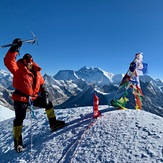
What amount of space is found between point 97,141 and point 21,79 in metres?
3.57

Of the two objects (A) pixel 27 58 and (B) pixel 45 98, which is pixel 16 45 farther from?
(B) pixel 45 98

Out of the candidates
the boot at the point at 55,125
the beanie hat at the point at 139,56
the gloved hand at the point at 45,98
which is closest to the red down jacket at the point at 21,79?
the gloved hand at the point at 45,98

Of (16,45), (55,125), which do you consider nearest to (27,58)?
(16,45)

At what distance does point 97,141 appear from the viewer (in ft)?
26.0

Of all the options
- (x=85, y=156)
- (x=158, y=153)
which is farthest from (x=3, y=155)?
(x=158, y=153)

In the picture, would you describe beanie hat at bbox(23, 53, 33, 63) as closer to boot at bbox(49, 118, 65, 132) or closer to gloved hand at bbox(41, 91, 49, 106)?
gloved hand at bbox(41, 91, 49, 106)

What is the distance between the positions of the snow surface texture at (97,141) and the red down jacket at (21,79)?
1.94 meters

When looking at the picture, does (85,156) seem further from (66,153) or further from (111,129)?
(111,129)

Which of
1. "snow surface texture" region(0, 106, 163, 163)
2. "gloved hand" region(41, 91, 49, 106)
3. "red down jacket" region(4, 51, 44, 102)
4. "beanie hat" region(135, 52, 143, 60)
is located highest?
"beanie hat" region(135, 52, 143, 60)

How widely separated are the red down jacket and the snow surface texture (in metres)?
1.94

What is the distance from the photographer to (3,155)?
895 centimetres

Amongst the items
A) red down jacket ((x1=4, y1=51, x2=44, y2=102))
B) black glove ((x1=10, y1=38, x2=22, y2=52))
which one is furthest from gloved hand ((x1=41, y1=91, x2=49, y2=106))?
black glove ((x1=10, y1=38, x2=22, y2=52))

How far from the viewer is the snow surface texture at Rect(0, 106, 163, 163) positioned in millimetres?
6887

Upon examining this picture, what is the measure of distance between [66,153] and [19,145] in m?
2.23
